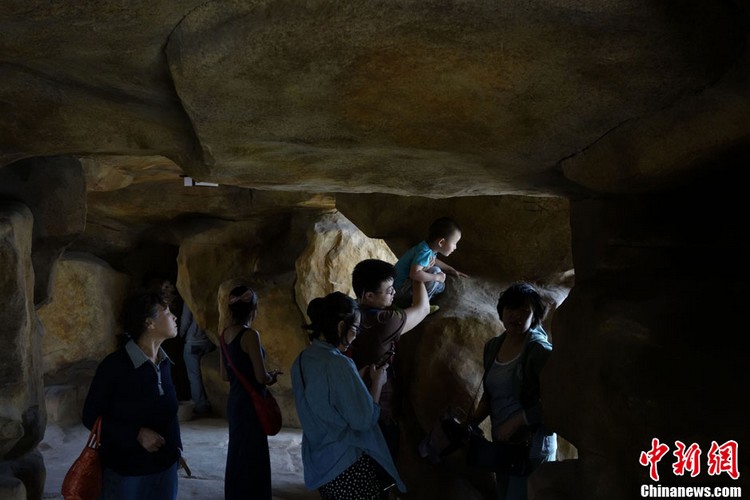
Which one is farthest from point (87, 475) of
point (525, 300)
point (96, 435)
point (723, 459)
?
point (723, 459)

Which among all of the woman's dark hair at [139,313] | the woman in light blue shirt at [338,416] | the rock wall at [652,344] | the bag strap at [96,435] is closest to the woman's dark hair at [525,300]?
the rock wall at [652,344]

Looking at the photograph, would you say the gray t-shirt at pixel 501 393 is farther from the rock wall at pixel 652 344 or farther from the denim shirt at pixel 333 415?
the denim shirt at pixel 333 415

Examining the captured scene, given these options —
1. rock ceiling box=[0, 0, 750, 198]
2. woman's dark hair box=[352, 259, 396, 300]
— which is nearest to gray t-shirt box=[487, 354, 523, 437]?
woman's dark hair box=[352, 259, 396, 300]

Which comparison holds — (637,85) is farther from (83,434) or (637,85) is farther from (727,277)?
(83,434)

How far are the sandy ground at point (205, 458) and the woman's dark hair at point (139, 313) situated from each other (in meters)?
2.30

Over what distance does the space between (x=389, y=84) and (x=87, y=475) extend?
2031 mm

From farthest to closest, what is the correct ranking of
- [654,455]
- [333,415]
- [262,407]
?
[262,407], [333,415], [654,455]

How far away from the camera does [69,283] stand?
29.3 ft

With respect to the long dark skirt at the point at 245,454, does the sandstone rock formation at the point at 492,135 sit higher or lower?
higher

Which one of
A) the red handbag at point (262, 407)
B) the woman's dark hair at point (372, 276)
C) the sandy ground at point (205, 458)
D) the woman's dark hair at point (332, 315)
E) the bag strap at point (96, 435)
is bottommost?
the sandy ground at point (205, 458)

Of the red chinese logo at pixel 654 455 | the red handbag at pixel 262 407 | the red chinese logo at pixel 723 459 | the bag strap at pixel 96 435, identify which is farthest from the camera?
the red handbag at pixel 262 407

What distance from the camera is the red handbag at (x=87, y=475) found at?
2.98 meters

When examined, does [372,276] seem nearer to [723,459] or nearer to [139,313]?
[139,313]

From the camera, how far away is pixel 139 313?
3264mm
